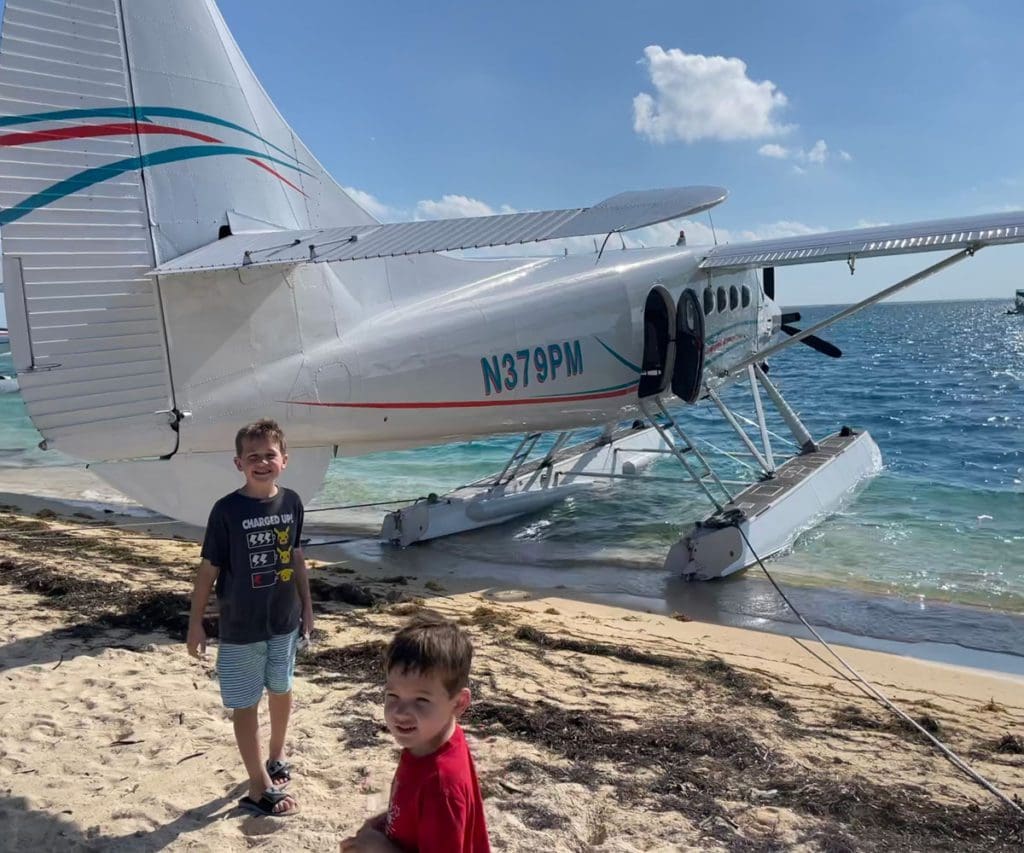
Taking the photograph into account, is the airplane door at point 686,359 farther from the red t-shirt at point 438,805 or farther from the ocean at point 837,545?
the red t-shirt at point 438,805

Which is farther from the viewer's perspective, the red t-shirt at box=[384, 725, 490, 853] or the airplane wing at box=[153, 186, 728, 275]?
the airplane wing at box=[153, 186, 728, 275]

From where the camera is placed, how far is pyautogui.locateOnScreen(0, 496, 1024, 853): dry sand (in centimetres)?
271

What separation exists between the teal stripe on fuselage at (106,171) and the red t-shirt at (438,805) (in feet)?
12.8

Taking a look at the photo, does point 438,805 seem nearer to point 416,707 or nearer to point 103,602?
point 416,707

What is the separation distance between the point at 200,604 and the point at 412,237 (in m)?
2.43

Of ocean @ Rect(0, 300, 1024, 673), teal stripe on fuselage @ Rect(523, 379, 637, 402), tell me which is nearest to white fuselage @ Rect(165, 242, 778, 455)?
teal stripe on fuselage @ Rect(523, 379, 637, 402)

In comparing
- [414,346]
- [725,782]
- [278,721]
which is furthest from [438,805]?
[414,346]

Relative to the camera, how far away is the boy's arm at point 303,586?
9.57 ft

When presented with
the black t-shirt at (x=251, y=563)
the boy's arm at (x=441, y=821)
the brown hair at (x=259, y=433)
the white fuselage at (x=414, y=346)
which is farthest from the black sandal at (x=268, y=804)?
the white fuselage at (x=414, y=346)

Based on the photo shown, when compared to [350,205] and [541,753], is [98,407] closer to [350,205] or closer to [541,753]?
[350,205]

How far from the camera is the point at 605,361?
7.85 m

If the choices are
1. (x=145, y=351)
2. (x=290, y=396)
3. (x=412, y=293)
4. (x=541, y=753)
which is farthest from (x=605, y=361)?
(x=541, y=753)

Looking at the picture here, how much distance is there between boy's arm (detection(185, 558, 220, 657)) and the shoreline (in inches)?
164

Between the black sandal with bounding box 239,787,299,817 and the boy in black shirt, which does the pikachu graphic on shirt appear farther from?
the black sandal with bounding box 239,787,299,817
